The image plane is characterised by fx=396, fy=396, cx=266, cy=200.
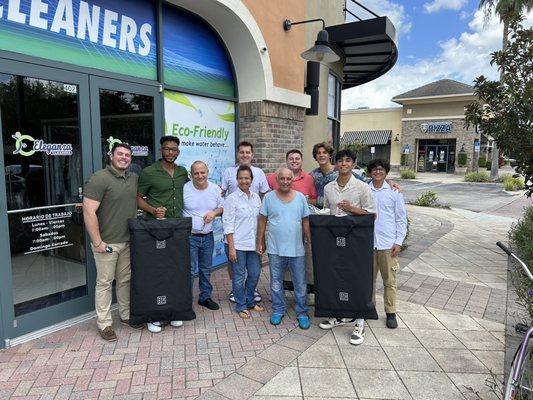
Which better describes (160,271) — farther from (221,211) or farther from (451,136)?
(451,136)

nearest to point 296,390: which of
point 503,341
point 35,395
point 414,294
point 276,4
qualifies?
point 35,395

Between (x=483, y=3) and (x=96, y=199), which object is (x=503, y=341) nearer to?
(x=96, y=199)

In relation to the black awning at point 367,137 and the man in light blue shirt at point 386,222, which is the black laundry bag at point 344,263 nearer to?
the man in light blue shirt at point 386,222

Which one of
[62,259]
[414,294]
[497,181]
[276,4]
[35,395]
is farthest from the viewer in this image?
[497,181]

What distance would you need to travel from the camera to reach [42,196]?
3764 mm

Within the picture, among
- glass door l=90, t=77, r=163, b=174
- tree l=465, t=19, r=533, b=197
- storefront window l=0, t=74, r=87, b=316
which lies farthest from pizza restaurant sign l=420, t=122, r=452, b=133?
storefront window l=0, t=74, r=87, b=316

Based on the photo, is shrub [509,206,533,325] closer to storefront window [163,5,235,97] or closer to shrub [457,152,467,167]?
storefront window [163,5,235,97]

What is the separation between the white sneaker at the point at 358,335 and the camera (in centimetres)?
363

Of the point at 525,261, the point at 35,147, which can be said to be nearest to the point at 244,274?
the point at 35,147

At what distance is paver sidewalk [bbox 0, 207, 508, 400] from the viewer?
291cm

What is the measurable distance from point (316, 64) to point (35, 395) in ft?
21.5

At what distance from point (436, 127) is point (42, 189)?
33.9 metres

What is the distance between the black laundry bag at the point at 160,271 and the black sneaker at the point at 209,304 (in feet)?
1.89

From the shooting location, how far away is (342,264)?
3.67 metres
